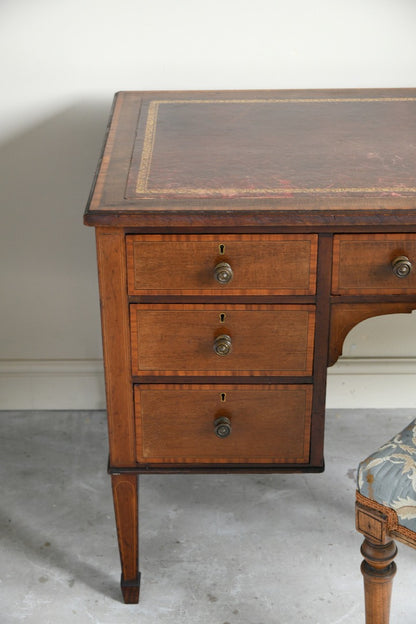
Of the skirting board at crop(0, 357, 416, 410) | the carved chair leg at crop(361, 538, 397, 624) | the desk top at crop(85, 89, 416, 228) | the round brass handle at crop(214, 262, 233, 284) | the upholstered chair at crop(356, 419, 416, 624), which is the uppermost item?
the desk top at crop(85, 89, 416, 228)

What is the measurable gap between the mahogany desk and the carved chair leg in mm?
215

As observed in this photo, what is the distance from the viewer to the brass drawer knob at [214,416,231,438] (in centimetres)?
153

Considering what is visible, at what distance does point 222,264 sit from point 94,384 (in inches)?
37.5

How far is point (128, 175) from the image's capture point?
4.93ft

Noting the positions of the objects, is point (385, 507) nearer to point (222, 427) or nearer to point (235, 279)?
point (222, 427)

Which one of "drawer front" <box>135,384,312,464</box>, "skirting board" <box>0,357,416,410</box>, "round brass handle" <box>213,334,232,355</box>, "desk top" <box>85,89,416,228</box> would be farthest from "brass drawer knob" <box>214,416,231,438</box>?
"skirting board" <box>0,357,416,410</box>

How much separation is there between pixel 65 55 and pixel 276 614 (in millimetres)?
1300

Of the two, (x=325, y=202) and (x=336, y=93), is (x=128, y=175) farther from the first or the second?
(x=336, y=93)

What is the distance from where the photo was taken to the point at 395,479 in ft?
4.40

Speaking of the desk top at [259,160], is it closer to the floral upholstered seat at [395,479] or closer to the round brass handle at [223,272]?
the round brass handle at [223,272]

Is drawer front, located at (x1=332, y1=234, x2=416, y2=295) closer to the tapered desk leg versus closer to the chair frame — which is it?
the chair frame

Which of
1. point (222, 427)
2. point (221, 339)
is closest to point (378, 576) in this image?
point (222, 427)

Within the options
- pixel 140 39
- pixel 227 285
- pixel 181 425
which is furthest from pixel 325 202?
pixel 140 39

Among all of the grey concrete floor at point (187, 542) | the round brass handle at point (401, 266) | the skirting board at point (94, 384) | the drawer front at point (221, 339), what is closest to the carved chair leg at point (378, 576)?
the grey concrete floor at point (187, 542)
